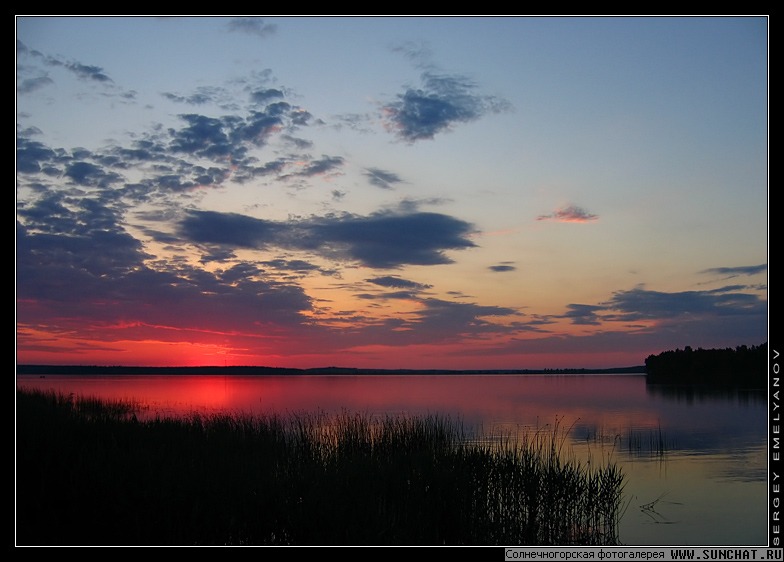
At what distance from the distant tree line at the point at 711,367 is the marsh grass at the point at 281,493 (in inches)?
2410

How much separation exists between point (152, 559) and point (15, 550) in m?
1.68

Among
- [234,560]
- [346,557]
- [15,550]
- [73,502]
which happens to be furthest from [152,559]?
[73,502]

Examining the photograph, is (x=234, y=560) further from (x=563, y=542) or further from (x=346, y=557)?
(x=563, y=542)

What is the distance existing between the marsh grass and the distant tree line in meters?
61.2

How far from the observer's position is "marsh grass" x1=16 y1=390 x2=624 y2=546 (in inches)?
335

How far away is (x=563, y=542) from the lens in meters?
10.4

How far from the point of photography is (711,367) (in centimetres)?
7838

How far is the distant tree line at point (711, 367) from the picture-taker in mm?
68562

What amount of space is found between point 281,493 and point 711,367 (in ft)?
264

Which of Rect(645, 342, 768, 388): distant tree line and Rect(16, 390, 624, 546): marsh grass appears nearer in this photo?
Rect(16, 390, 624, 546): marsh grass

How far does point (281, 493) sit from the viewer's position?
9531 mm

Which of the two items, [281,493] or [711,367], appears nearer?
[281,493]

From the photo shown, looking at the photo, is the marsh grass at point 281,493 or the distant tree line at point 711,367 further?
the distant tree line at point 711,367

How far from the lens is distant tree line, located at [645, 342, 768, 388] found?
68.6m
